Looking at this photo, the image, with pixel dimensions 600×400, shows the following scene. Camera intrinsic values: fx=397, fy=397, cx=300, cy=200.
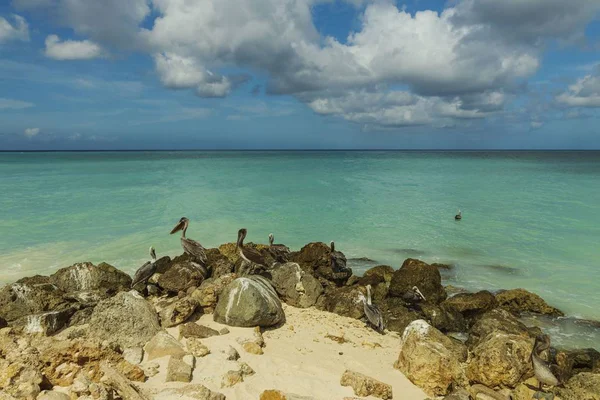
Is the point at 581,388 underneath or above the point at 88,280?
underneath

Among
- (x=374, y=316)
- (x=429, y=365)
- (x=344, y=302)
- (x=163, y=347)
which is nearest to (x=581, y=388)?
(x=429, y=365)

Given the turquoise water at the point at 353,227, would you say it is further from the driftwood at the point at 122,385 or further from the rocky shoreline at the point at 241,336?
the driftwood at the point at 122,385

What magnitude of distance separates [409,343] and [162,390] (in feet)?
12.6

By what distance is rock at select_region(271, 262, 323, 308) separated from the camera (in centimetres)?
912

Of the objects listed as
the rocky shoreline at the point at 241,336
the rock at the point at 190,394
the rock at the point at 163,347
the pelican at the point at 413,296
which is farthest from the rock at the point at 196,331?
the pelican at the point at 413,296

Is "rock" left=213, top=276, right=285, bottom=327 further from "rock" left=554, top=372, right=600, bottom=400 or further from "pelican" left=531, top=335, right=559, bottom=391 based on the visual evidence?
"rock" left=554, top=372, right=600, bottom=400

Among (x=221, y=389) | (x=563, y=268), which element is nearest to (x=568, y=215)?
A: (x=563, y=268)

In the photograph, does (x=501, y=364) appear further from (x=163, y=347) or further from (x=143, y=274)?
(x=143, y=274)

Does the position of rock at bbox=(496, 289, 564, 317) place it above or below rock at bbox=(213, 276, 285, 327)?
below

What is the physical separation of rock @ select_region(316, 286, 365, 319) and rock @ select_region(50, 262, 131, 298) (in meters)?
4.76

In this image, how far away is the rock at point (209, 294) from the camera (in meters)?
8.21

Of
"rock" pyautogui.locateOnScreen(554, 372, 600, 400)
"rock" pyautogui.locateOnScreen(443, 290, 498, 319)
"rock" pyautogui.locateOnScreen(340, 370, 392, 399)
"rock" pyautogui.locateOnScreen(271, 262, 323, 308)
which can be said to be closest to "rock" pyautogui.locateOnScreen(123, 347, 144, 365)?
"rock" pyautogui.locateOnScreen(340, 370, 392, 399)

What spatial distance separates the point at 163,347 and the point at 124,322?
999 mm

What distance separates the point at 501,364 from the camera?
20.1ft
